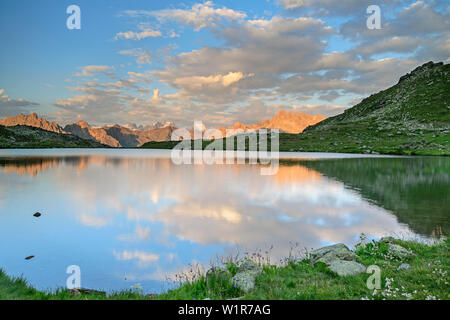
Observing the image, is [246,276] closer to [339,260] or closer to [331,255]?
[339,260]

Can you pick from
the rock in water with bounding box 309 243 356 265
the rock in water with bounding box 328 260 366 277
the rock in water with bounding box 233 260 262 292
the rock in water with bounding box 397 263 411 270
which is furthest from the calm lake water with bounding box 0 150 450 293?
the rock in water with bounding box 397 263 411 270

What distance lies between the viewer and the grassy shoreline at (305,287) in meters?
9.34

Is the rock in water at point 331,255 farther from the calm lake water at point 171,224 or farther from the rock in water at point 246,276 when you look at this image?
the rock in water at point 246,276

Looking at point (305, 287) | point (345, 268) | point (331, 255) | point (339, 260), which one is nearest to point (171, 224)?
point (331, 255)

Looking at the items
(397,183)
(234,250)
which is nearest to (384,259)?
(234,250)

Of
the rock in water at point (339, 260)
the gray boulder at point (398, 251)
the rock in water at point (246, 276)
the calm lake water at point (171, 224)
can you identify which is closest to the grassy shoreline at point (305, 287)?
the rock in water at point (246, 276)

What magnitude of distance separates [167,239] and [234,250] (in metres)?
5.01

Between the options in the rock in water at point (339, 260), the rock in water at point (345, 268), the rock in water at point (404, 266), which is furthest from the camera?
the rock in water at point (404, 266)

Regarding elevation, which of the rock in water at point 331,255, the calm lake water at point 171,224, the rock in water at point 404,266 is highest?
the rock in water at point 404,266

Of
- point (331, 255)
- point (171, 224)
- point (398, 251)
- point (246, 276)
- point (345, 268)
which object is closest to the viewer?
point (246, 276)

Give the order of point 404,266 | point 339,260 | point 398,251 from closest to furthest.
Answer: point 404,266, point 339,260, point 398,251

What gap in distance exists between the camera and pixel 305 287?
399 inches
